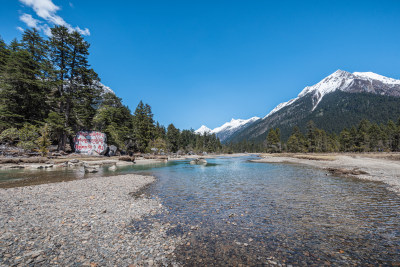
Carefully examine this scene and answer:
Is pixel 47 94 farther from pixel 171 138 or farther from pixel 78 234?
pixel 171 138

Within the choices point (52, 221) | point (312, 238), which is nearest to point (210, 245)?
point (312, 238)

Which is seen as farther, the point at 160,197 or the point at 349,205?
the point at 160,197

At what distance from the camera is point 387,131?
91.0 m

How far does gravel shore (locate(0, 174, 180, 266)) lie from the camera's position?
16.3 feet

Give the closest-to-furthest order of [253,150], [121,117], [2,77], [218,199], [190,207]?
[190,207] → [218,199] → [2,77] → [121,117] → [253,150]

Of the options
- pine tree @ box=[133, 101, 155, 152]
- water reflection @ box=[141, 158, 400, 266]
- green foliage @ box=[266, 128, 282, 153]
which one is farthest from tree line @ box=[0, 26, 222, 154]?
green foliage @ box=[266, 128, 282, 153]

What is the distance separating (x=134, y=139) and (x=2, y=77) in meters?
42.0

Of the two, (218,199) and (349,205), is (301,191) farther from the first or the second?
(218,199)

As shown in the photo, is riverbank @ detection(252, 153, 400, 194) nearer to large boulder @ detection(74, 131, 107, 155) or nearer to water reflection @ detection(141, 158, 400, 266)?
water reflection @ detection(141, 158, 400, 266)

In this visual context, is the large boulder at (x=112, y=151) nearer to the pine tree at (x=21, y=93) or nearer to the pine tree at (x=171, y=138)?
the pine tree at (x=21, y=93)

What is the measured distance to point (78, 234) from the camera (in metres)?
6.46

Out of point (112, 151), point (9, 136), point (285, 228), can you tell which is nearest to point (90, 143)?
point (112, 151)

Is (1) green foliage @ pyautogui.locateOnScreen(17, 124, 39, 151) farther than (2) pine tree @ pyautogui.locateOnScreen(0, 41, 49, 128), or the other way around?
(2) pine tree @ pyautogui.locateOnScreen(0, 41, 49, 128)

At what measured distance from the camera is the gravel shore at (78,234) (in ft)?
16.3
